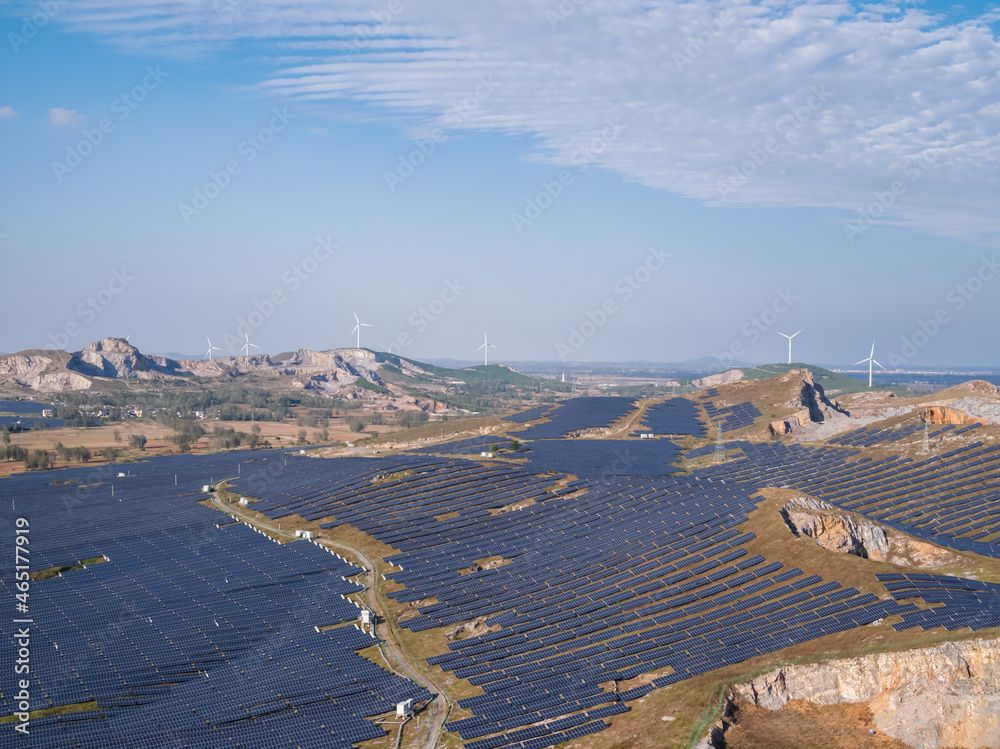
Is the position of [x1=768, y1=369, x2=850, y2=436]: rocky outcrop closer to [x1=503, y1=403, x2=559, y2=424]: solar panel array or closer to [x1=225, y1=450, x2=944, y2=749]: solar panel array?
[x1=503, y1=403, x2=559, y2=424]: solar panel array

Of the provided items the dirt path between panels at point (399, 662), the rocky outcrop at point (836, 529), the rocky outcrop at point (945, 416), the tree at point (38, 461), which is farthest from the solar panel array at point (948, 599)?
the tree at point (38, 461)

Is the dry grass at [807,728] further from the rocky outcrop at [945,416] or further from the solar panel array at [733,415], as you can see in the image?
the solar panel array at [733,415]

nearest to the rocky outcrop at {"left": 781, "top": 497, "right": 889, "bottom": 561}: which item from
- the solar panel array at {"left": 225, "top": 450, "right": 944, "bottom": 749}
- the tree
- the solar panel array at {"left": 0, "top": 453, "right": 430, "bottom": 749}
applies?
the solar panel array at {"left": 225, "top": 450, "right": 944, "bottom": 749}

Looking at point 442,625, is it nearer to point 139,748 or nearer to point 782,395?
point 139,748

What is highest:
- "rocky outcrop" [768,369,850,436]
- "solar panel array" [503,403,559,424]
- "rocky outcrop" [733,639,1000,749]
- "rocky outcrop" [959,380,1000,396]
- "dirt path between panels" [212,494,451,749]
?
"rocky outcrop" [959,380,1000,396]

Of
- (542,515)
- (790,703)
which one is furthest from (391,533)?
(790,703)

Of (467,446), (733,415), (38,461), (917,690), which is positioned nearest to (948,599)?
(917,690)

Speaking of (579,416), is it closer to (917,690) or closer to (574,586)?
(574,586)
